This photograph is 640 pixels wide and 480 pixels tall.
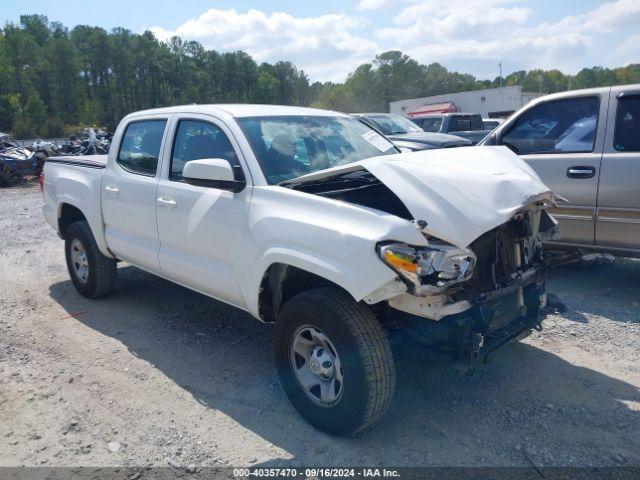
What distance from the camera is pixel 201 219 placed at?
400 cm

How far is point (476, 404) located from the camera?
3590 millimetres

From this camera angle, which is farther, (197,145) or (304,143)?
(197,145)

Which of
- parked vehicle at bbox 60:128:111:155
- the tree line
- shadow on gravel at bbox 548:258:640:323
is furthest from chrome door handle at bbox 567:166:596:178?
the tree line

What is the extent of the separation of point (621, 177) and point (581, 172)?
0.36 m

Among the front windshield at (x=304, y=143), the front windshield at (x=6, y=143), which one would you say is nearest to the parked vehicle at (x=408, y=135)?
the front windshield at (x=304, y=143)

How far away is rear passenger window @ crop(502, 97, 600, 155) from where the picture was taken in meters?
5.45

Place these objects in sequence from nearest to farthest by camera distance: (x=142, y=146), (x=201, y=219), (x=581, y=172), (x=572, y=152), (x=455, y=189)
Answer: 1. (x=455, y=189)
2. (x=201, y=219)
3. (x=142, y=146)
4. (x=581, y=172)
5. (x=572, y=152)

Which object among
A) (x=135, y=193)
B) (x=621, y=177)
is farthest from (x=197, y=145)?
(x=621, y=177)

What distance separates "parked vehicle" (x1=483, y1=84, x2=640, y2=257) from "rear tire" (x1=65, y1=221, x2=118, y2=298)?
4.49 m

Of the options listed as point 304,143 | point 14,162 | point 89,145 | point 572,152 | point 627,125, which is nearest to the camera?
point 304,143

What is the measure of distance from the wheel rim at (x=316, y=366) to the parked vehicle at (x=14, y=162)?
17.1 meters

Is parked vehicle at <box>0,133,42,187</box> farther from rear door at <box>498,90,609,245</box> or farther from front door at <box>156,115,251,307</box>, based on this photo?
rear door at <box>498,90,609,245</box>

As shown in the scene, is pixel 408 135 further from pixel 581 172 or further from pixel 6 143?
pixel 6 143

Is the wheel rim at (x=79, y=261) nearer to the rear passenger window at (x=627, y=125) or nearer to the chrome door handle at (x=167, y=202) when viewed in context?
the chrome door handle at (x=167, y=202)
